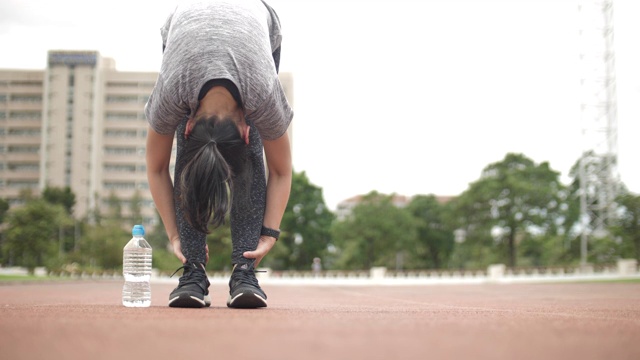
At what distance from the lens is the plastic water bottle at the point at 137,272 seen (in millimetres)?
3538

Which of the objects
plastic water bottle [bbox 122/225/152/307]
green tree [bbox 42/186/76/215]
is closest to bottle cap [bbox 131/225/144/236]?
plastic water bottle [bbox 122/225/152/307]

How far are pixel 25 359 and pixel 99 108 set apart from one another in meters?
80.7

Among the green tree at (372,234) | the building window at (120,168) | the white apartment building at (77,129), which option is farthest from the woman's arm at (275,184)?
the building window at (120,168)

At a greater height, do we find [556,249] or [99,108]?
[99,108]

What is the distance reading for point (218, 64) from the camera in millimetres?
2627

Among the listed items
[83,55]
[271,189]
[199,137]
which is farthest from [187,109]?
[83,55]

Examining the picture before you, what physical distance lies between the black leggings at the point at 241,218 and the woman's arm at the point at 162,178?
0.23 feet

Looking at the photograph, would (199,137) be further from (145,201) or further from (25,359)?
(145,201)

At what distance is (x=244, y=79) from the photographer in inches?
104

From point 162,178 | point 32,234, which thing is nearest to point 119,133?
point 32,234

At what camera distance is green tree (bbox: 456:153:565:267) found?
4188cm

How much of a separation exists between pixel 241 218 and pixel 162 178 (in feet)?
1.48

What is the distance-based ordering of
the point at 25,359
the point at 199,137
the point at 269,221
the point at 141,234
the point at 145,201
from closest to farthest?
the point at 25,359
the point at 199,137
the point at 269,221
the point at 141,234
the point at 145,201

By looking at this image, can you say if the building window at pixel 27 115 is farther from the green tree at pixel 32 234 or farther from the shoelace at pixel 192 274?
the shoelace at pixel 192 274
